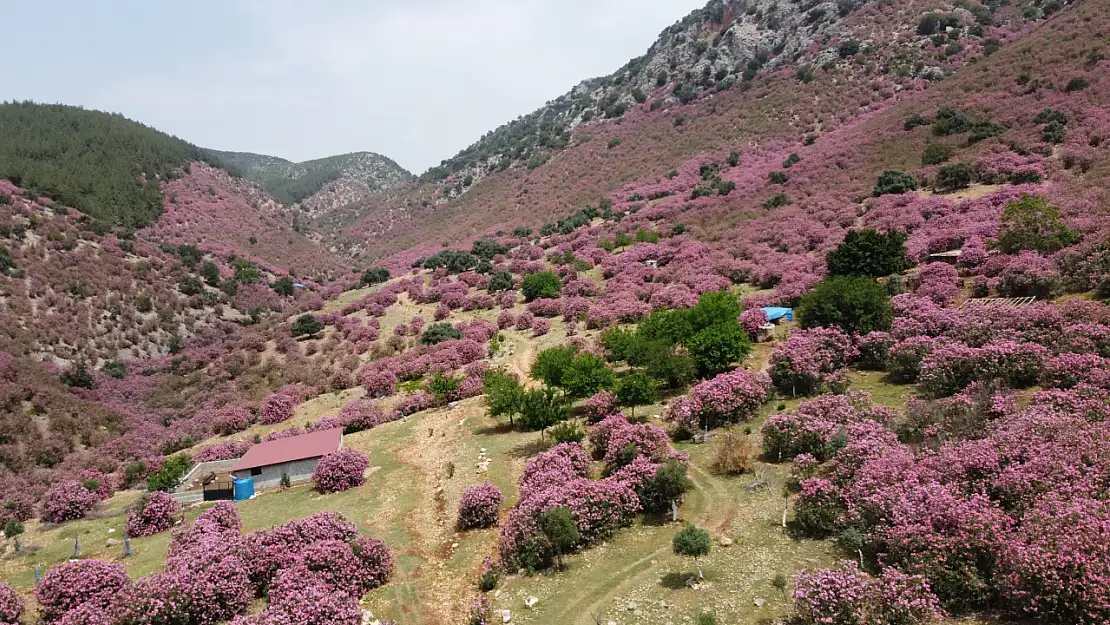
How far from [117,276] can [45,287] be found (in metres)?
6.66

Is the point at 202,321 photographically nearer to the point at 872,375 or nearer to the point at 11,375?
the point at 11,375

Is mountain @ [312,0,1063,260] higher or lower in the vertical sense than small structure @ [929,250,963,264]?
higher

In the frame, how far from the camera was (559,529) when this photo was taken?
539 inches

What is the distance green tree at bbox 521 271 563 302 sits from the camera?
1780 inches

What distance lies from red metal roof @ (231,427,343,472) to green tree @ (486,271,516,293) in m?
26.1

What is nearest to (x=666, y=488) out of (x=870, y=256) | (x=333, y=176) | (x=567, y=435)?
(x=567, y=435)

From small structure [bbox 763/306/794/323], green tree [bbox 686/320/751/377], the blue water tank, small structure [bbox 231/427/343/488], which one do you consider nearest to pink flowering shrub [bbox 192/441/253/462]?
small structure [bbox 231/427/343/488]

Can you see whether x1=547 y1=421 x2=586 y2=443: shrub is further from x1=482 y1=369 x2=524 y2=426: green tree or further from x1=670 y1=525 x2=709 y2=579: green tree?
x1=670 y1=525 x2=709 y2=579: green tree

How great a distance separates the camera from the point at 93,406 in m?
32.1

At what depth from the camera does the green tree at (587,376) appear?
82.2 feet

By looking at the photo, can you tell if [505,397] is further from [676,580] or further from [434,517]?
[676,580]

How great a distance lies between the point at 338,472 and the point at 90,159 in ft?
279

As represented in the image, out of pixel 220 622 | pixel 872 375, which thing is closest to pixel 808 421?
pixel 872 375

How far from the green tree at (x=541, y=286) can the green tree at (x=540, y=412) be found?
21471 millimetres
